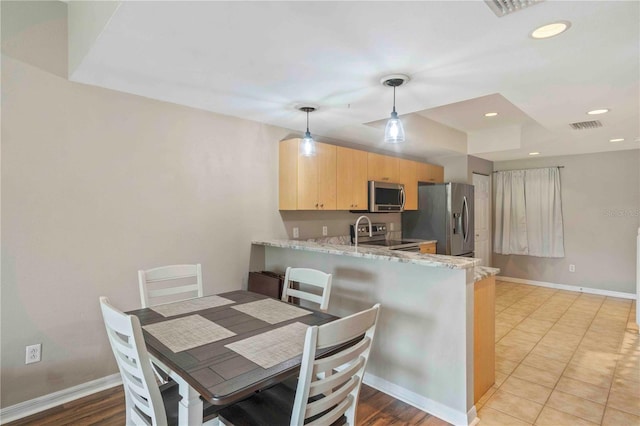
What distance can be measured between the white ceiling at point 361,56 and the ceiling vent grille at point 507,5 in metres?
0.03

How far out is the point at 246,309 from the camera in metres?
2.02

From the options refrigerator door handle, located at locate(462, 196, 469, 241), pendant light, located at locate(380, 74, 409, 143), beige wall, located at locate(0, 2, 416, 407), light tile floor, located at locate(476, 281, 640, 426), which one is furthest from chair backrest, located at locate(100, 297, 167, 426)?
refrigerator door handle, located at locate(462, 196, 469, 241)

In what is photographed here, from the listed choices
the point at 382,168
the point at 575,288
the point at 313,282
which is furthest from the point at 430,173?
the point at 313,282

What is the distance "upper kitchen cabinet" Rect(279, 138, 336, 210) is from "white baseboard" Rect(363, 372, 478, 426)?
1.78 m

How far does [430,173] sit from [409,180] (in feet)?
2.13

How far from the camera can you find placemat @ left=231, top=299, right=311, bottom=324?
1.87 m

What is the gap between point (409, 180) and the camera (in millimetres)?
4949

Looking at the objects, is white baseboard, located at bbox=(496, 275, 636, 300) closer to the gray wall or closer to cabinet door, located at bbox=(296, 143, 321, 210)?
the gray wall

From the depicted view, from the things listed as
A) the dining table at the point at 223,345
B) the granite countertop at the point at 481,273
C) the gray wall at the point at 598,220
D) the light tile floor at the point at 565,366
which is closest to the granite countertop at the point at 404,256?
the granite countertop at the point at 481,273

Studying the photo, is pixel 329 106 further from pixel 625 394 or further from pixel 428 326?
pixel 625 394

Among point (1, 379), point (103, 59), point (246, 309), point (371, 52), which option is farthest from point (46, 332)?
point (371, 52)

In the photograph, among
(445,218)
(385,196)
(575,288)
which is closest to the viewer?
(385,196)

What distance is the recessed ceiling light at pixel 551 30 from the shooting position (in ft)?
5.22

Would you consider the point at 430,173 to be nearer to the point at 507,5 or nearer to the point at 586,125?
the point at 586,125
